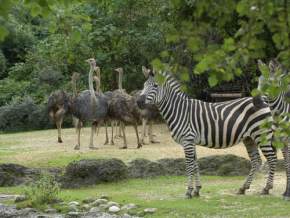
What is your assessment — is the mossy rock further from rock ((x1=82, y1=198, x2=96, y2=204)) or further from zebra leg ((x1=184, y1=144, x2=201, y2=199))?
rock ((x1=82, y1=198, x2=96, y2=204))

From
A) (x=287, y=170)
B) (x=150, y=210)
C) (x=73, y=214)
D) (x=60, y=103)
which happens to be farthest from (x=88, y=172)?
(x=60, y=103)

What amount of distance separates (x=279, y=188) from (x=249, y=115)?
175cm

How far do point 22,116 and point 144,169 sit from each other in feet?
52.0

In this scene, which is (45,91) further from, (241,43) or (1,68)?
(241,43)

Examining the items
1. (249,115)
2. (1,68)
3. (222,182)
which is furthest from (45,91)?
(249,115)

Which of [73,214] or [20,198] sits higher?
[20,198]

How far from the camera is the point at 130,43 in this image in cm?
2817

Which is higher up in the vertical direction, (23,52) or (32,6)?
(23,52)

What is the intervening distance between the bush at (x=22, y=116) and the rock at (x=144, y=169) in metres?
15.1

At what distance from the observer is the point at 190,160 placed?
11.4 m

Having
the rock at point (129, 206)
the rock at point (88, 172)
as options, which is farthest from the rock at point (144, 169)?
the rock at point (129, 206)

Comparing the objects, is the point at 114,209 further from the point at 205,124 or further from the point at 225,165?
the point at 225,165

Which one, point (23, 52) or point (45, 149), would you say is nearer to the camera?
point (45, 149)

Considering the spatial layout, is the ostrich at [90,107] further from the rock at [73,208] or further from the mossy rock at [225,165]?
the rock at [73,208]
